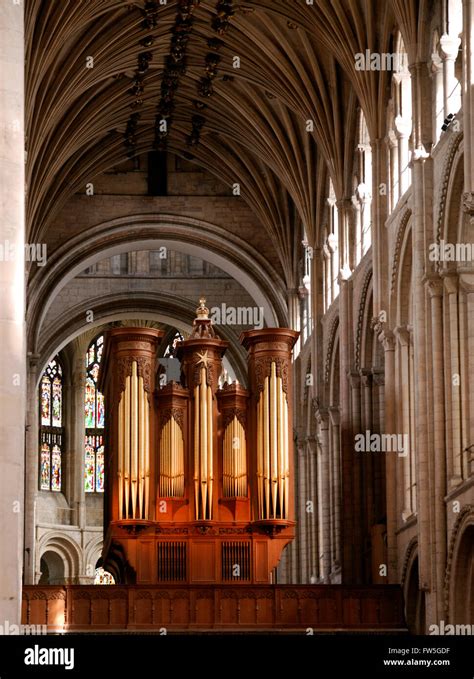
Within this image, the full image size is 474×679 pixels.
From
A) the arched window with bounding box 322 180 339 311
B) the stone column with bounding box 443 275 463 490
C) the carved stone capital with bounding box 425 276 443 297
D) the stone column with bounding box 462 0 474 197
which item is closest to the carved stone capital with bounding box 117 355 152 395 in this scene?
the arched window with bounding box 322 180 339 311

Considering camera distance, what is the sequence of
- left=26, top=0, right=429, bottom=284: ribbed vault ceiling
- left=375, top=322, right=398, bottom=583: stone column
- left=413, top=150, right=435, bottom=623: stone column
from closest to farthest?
left=413, top=150, right=435, bottom=623: stone column
left=375, top=322, right=398, bottom=583: stone column
left=26, top=0, right=429, bottom=284: ribbed vault ceiling

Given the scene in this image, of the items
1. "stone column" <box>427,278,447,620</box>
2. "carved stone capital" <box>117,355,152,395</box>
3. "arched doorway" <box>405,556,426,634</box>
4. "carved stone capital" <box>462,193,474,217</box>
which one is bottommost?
"arched doorway" <box>405,556,426,634</box>

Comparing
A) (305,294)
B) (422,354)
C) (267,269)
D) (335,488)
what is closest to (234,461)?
(335,488)

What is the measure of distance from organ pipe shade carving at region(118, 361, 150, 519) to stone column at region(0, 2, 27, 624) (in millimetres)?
13901

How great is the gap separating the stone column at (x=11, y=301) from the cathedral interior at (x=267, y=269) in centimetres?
5

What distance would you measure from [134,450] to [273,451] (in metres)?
3.08

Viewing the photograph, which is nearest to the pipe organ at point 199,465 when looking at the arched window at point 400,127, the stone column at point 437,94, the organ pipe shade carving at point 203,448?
the organ pipe shade carving at point 203,448

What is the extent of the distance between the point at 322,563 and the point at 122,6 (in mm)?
15130

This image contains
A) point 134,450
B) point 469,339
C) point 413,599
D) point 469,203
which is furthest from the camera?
point 134,450

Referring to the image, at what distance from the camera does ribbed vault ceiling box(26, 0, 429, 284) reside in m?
34.8

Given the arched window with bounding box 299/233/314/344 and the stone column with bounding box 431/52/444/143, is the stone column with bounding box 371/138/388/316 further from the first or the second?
the arched window with bounding box 299/233/314/344

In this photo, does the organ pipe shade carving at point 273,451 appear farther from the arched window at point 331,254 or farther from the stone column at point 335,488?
the arched window at point 331,254

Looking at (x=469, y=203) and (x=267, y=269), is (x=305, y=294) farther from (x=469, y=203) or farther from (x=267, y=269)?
(x=469, y=203)

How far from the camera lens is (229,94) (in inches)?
1719
